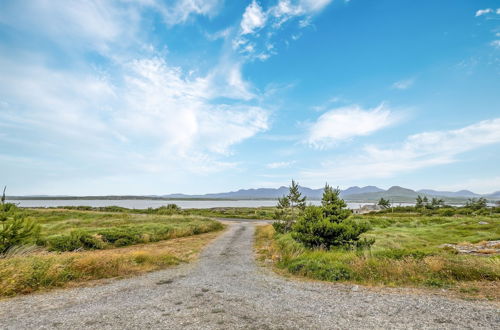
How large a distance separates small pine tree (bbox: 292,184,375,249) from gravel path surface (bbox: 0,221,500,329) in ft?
15.6

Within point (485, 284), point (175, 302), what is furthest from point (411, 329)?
point (175, 302)

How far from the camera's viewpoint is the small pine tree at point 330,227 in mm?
12641

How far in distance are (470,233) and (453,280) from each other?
22313 millimetres

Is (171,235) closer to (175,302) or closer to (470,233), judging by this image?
(175,302)

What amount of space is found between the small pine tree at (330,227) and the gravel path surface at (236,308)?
475 centimetres

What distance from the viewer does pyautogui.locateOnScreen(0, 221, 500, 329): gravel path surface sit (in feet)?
16.9

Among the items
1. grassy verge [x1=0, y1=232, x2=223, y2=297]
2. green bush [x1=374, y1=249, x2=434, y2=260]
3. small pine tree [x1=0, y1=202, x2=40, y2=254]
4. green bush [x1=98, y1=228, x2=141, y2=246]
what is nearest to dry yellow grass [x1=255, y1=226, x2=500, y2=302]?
green bush [x1=374, y1=249, x2=434, y2=260]

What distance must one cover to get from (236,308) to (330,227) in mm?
7967

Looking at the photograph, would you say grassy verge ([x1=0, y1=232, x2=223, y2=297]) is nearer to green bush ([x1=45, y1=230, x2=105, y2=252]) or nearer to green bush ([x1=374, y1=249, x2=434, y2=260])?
green bush ([x1=45, y1=230, x2=105, y2=252])

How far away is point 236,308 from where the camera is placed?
6105 mm

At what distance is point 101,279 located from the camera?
9266 mm

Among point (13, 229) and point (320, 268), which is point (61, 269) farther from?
point (320, 268)

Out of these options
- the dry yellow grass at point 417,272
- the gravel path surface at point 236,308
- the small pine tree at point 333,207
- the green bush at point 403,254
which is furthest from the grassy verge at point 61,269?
the green bush at point 403,254

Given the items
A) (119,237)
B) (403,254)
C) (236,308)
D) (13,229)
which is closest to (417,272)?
(403,254)
